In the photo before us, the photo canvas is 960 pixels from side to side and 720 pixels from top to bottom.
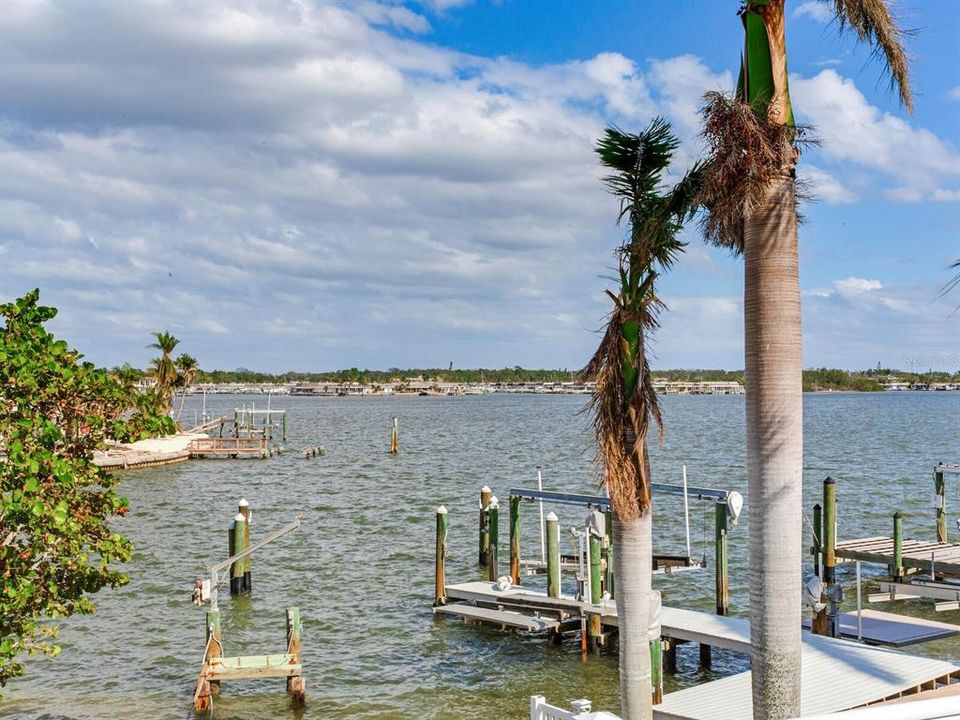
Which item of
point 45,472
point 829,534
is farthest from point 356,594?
point 45,472

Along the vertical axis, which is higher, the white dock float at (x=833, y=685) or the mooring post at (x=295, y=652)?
the white dock float at (x=833, y=685)

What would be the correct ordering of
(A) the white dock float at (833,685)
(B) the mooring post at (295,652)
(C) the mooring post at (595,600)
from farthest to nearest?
(C) the mooring post at (595,600), (B) the mooring post at (295,652), (A) the white dock float at (833,685)

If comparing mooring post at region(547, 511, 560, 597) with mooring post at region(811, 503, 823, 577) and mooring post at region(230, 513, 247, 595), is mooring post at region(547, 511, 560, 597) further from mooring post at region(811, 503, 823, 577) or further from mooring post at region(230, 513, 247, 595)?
mooring post at region(230, 513, 247, 595)

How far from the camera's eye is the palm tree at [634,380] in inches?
338

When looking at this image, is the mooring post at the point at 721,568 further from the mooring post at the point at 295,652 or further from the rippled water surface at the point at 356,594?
the mooring post at the point at 295,652

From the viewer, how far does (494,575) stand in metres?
23.2

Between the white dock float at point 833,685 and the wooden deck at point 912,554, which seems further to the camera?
the wooden deck at point 912,554

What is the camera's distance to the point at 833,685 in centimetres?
1278

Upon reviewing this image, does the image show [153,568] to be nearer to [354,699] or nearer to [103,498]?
[354,699]

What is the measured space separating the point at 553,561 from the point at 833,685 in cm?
759

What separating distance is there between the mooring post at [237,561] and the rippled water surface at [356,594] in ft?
1.23

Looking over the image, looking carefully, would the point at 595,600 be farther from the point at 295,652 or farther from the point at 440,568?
the point at 295,652

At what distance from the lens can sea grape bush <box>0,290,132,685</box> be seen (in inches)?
356

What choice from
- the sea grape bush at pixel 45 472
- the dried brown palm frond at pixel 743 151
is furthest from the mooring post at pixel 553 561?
the dried brown palm frond at pixel 743 151
